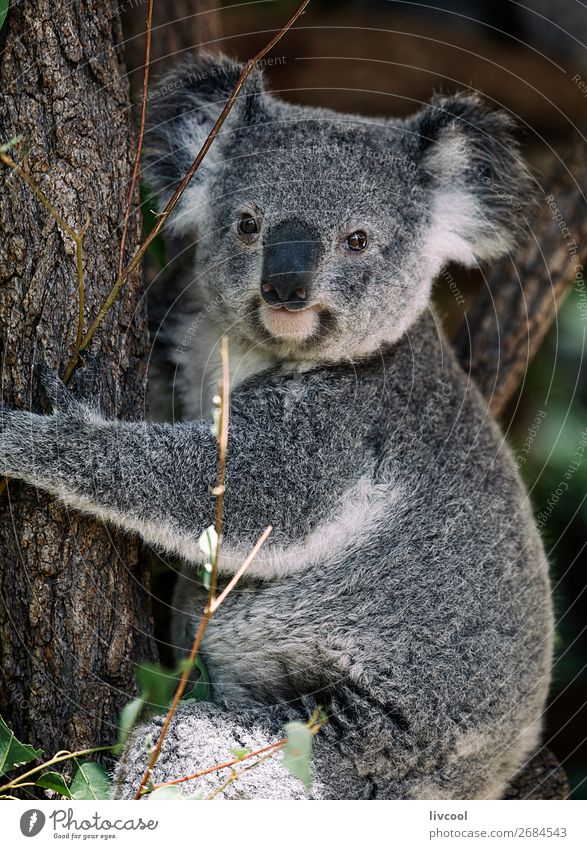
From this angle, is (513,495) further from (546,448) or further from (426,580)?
(546,448)

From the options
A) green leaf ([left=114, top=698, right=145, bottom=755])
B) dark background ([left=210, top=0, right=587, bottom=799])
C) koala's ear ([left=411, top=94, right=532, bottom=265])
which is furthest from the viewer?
dark background ([left=210, top=0, right=587, bottom=799])

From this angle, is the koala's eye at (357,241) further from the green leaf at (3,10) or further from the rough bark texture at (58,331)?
the green leaf at (3,10)

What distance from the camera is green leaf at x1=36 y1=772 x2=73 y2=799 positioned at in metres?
2.05

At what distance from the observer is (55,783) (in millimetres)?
2061

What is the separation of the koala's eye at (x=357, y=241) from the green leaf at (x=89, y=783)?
1.50m

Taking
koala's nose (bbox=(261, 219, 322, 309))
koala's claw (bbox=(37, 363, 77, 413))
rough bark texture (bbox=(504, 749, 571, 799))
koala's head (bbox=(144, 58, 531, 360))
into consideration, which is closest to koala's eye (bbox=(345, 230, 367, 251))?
koala's head (bbox=(144, 58, 531, 360))

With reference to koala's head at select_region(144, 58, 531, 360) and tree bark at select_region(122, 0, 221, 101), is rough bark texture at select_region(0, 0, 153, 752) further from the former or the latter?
tree bark at select_region(122, 0, 221, 101)

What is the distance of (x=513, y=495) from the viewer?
8.81ft

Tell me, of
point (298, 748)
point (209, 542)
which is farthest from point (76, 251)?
point (298, 748)

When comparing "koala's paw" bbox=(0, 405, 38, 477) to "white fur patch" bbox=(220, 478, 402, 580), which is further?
"white fur patch" bbox=(220, 478, 402, 580)

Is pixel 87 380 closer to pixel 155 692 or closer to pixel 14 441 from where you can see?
pixel 14 441

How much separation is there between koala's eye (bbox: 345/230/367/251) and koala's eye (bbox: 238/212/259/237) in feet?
0.83

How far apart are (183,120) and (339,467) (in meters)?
1.17
